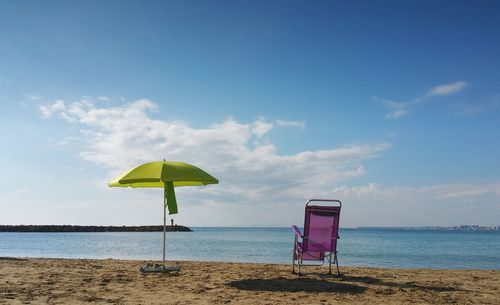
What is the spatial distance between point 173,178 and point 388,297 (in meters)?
4.00

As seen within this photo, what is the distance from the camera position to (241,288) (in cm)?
651

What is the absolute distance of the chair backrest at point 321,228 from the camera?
7.77 metres

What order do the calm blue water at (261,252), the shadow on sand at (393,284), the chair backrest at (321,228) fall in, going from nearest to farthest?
the shadow on sand at (393,284), the chair backrest at (321,228), the calm blue water at (261,252)

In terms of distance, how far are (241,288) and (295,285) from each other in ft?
2.97

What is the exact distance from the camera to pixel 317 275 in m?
8.14

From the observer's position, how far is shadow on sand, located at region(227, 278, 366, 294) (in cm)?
636

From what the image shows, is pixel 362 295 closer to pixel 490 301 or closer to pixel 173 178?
pixel 490 301

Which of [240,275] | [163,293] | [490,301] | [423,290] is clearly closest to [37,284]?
[163,293]

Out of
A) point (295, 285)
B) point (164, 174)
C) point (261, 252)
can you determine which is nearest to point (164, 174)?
point (164, 174)

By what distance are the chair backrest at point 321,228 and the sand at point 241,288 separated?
588 mm

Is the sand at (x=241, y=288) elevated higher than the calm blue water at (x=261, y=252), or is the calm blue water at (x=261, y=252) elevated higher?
the sand at (x=241, y=288)

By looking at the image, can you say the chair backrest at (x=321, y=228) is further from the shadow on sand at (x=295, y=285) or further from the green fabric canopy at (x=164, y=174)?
the green fabric canopy at (x=164, y=174)

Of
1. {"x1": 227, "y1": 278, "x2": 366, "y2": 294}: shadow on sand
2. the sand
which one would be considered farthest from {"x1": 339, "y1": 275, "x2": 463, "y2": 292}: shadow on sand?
{"x1": 227, "y1": 278, "x2": 366, "y2": 294}: shadow on sand

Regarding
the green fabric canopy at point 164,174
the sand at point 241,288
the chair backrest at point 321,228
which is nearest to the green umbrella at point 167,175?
the green fabric canopy at point 164,174
